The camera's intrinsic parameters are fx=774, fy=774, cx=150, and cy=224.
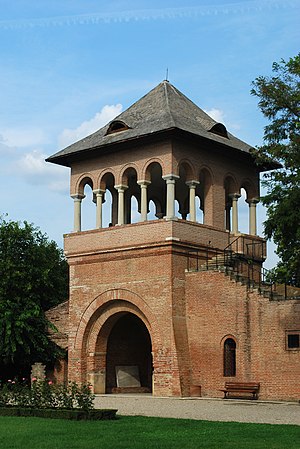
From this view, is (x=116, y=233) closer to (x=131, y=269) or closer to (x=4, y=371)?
(x=131, y=269)

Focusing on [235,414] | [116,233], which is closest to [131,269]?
[116,233]

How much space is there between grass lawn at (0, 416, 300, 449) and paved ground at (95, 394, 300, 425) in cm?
189

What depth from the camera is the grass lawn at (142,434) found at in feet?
42.9

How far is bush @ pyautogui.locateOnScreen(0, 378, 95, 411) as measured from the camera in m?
17.3

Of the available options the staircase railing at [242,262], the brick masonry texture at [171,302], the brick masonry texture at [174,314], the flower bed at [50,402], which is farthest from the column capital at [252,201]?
the flower bed at [50,402]

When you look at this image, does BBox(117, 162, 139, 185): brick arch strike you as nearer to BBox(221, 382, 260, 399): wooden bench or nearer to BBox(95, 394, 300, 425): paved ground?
Answer: BBox(95, 394, 300, 425): paved ground

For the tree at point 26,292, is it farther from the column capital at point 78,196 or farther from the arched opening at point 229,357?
the arched opening at point 229,357

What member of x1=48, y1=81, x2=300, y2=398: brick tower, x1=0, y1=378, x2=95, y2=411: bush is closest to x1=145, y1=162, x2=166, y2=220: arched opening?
x1=48, y1=81, x2=300, y2=398: brick tower

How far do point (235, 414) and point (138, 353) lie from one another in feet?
41.9

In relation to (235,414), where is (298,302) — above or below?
above

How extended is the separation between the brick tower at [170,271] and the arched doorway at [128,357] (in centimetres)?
5

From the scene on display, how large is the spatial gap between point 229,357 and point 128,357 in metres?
6.25

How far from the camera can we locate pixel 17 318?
1171 inches

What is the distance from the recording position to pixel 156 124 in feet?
91.7
